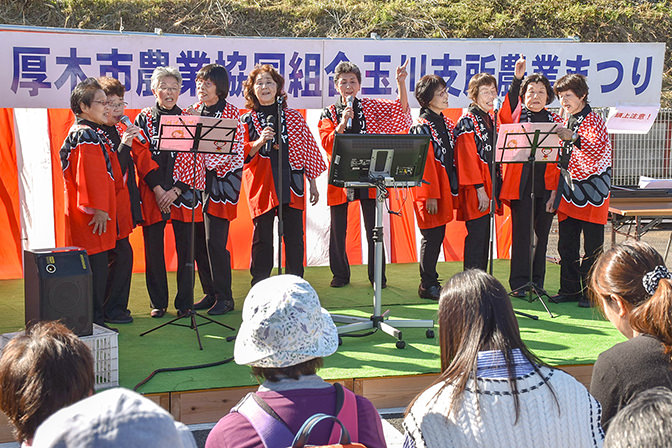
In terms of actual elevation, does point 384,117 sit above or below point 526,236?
above

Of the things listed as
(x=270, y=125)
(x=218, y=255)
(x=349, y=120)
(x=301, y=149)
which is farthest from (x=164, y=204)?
(x=349, y=120)

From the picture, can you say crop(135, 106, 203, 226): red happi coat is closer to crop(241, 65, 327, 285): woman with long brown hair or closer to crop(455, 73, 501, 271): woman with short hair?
crop(241, 65, 327, 285): woman with long brown hair

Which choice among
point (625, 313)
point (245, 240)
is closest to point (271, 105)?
point (245, 240)

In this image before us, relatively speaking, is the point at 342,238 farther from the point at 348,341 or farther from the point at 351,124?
the point at 348,341

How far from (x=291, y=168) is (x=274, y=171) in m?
0.18

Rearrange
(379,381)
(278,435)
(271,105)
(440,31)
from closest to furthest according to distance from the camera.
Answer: (278,435), (379,381), (271,105), (440,31)

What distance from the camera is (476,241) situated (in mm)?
5906

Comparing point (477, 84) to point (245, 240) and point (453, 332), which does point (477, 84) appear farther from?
point (453, 332)

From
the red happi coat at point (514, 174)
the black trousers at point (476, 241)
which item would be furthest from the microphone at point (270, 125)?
the red happi coat at point (514, 174)

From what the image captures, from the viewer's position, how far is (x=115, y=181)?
4965 millimetres

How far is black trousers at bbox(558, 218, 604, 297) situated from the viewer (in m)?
5.71

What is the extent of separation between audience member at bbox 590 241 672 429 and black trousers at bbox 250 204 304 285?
133 inches

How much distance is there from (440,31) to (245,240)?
7179 millimetres

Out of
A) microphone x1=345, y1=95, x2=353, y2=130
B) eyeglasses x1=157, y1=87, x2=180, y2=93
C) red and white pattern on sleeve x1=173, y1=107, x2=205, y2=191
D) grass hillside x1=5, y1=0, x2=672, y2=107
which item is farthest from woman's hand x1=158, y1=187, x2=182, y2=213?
grass hillside x1=5, y1=0, x2=672, y2=107
